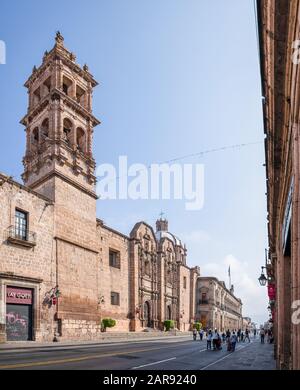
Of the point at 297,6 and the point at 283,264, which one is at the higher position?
the point at 297,6

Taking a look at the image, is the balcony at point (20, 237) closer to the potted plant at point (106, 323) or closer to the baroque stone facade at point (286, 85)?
the potted plant at point (106, 323)

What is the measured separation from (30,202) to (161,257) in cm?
3341

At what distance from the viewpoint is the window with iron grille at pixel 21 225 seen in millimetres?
24594

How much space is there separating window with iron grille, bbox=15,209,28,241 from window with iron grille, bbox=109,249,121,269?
56.3 ft

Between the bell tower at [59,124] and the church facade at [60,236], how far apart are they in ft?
0.29

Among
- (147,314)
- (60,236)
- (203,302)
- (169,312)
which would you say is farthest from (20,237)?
(203,302)

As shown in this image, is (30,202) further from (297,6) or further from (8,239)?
(297,6)

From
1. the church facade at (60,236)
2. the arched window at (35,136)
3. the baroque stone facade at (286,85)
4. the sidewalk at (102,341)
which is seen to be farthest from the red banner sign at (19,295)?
the baroque stone facade at (286,85)

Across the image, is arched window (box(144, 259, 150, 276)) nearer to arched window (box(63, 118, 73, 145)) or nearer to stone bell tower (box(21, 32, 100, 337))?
stone bell tower (box(21, 32, 100, 337))

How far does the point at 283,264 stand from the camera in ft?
37.4

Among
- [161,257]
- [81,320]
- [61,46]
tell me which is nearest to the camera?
[81,320]

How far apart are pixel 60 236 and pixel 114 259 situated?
14815mm

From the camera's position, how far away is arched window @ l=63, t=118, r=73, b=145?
109 feet
